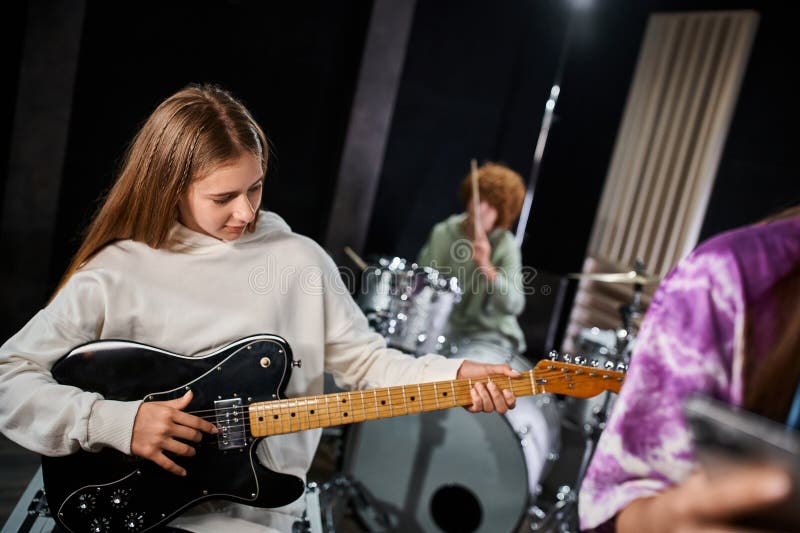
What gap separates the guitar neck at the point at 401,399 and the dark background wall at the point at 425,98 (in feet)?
7.12

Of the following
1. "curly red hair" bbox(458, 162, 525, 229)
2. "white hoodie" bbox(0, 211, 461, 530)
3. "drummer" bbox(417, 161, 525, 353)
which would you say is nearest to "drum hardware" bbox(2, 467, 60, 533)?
"white hoodie" bbox(0, 211, 461, 530)

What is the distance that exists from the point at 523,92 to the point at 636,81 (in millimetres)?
1609

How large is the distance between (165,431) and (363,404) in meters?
0.47

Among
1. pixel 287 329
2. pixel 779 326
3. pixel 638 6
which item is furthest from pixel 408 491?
pixel 638 6

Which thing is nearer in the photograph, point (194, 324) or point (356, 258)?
point (194, 324)

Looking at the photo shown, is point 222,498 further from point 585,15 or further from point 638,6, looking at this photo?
point 638,6

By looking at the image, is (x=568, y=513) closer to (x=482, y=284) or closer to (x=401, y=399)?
(x=482, y=284)

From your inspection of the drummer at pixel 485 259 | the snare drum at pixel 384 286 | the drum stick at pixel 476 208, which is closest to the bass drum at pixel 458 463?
the snare drum at pixel 384 286

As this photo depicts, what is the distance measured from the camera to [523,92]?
4.62 meters

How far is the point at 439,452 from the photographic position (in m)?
2.98

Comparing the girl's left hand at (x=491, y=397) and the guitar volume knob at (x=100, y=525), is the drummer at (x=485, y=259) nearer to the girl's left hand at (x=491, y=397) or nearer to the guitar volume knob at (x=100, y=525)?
the girl's left hand at (x=491, y=397)

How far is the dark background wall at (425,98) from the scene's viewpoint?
11.4 ft

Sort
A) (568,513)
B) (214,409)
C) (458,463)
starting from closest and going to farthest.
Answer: (214,409) → (458,463) → (568,513)

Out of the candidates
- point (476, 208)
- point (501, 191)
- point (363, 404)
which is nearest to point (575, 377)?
point (363, 404)
